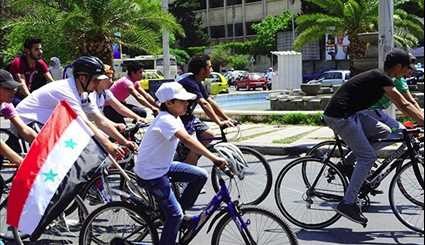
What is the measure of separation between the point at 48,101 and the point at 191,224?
2205 millimetres

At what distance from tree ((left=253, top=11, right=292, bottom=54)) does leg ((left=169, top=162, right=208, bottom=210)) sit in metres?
58.9

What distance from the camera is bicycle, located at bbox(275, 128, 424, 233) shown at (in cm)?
641

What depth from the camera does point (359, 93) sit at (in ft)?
21.4

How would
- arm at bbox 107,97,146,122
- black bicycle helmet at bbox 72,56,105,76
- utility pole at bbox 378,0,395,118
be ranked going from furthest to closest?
utility pole at bbox 378,0,395,118
arm at bbox 107,97,146,122
black bicycle helmet at bbox 72,56,105,76

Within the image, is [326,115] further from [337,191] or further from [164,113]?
[164,113]

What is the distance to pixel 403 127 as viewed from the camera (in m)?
6.58

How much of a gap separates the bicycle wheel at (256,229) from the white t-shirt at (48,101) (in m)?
1.79

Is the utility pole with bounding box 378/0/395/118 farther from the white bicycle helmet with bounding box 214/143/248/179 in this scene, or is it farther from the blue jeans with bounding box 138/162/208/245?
the blue jeans with bounding box 138/162/208/245

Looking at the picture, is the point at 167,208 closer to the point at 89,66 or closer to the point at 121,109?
the point at 89,66

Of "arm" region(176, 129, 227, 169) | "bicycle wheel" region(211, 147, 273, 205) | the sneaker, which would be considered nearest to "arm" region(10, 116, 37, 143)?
"arm" region(176, 129, 227, 169)

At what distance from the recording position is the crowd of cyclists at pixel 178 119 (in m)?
5.21

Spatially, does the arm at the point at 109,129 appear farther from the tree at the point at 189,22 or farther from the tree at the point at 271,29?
the tree at the point at 189,22

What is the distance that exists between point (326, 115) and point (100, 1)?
13.2 m

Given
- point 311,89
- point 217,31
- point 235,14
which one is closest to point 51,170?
point 311,89
